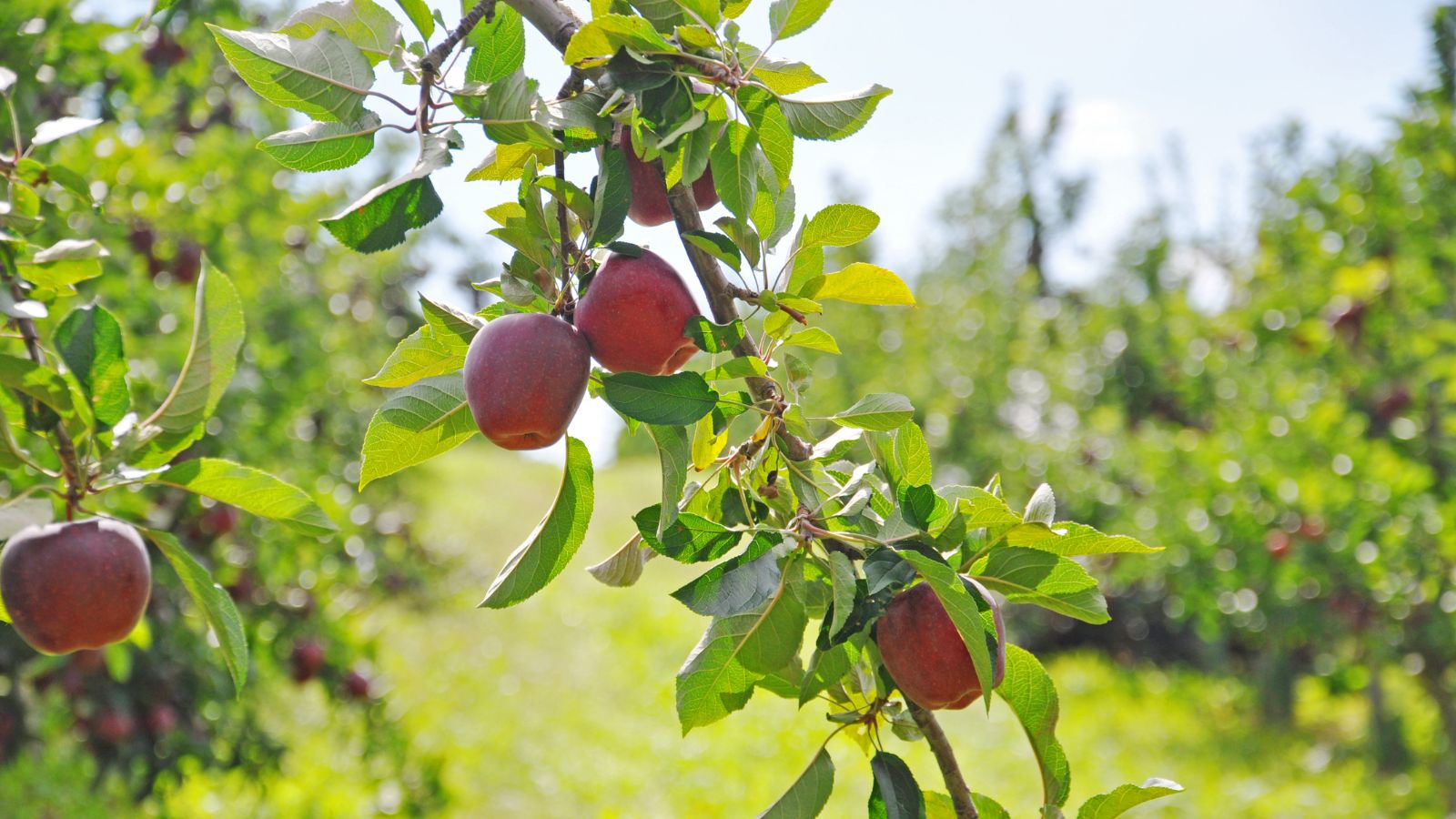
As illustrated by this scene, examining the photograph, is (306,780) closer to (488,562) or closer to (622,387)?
(622,387)

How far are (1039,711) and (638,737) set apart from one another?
4.22 meters

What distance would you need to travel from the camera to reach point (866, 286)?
0.81 meters

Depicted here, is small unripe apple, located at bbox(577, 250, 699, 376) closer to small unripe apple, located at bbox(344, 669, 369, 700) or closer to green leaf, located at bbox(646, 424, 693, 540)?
green leaf, located at bbox(646, 424, 693, 540)

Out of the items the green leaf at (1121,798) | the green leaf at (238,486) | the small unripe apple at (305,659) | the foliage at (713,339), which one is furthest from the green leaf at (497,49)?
the small unripe apple at (305,659)

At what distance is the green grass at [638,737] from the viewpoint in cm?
389

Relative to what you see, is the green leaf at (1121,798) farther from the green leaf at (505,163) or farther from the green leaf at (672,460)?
the green leaf at (505,163)

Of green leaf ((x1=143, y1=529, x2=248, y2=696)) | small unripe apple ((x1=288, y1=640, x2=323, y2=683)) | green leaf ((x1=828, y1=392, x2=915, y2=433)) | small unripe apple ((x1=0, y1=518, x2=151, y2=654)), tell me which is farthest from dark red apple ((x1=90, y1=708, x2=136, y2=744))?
green leaf ((x1=828, y1=392, x2=915, y2=433))

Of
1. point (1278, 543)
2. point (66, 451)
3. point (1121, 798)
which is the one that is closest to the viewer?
point (1121, 798)

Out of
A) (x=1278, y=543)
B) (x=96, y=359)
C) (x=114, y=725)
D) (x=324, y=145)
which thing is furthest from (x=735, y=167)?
(x=1278, y=543)

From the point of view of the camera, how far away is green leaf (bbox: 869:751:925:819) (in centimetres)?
76

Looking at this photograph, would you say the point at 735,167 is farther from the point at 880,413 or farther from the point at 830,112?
the point at 880,413

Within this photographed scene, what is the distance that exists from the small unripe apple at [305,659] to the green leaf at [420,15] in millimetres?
2688

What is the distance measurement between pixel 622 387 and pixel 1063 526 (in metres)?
0.33

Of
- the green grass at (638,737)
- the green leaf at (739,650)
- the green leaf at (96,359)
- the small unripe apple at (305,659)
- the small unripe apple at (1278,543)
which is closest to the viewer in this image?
the green leaf at (739,650)
